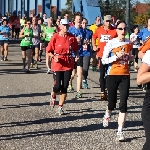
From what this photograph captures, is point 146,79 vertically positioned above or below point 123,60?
above

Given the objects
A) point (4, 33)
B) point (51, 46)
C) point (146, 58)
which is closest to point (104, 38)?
point (51, 46)

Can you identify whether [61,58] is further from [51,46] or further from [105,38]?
[105,38]

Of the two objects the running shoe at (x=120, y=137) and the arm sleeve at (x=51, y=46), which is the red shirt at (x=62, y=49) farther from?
the running shoe at (x=120, y=137)

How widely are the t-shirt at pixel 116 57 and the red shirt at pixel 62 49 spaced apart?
5.63 feet

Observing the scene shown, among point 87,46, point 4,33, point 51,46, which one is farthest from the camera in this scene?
point 4,33

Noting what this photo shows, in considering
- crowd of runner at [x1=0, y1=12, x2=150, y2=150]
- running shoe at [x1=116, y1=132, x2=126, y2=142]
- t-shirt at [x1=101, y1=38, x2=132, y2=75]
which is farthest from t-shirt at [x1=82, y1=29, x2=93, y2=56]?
running shoe at [x1=116, y1=132, x2=126, y2=142]

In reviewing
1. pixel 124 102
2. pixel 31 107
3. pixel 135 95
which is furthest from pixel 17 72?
pixel 124 102

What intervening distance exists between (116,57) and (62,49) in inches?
78.2

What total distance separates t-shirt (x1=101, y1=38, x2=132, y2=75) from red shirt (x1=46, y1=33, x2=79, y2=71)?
67.5 inches

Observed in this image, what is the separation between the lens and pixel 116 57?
7.96 meters

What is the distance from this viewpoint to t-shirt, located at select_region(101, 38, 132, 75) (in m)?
8.01

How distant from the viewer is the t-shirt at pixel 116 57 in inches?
315

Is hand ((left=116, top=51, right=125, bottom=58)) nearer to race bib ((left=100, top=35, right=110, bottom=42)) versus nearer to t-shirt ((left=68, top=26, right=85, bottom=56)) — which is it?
race bib ((left=100, top=35, right=110, bottom=42))

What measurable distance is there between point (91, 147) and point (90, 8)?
70.9 ft
